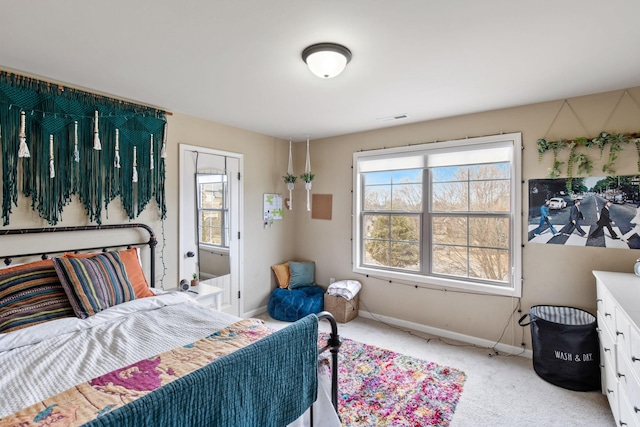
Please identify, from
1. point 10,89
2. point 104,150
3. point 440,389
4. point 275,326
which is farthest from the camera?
point 275,326

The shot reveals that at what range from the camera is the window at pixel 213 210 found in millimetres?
3506

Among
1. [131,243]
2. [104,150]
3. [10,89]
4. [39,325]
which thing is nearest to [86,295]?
[39,325]

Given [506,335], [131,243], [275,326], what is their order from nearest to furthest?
[131,243], [506,335], [275,326]

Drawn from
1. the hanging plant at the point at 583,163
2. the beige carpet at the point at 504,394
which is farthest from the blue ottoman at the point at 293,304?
the hanging plant at the point at 583,163

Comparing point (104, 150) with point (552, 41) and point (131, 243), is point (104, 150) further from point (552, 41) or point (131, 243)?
point (552, 41)

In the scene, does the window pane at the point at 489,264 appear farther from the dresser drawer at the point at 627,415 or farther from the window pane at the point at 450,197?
the dresser drawer at the point at 627,415

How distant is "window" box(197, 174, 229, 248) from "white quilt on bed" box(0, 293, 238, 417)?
4.30 ft

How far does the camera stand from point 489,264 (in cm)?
330

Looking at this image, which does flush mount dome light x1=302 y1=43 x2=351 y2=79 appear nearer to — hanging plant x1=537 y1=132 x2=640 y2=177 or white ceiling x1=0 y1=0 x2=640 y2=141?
white ceiling x1=0 y1=0 x2=640 y2=141

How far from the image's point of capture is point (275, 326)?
3.76 m

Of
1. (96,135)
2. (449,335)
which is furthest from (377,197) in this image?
(96,135)

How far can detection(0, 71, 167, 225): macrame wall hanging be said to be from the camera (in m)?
2.22

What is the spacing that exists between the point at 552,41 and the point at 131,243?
3538 mm

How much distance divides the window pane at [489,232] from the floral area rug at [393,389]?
1.34m
